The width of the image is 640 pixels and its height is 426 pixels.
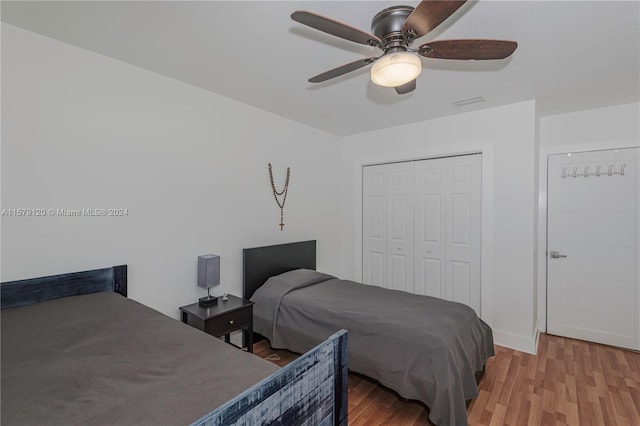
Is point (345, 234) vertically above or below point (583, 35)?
below

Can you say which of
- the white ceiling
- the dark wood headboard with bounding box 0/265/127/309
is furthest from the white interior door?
the dark wood headboard with bounding box 0/265/127/309

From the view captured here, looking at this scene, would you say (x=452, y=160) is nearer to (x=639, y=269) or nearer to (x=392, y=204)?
(x=392, y=204)

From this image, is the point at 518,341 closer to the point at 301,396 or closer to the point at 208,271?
the point at 301,396

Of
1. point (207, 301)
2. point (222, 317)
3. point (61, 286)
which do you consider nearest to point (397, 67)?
point (222, 317)

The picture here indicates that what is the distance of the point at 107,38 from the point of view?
6.26 ft

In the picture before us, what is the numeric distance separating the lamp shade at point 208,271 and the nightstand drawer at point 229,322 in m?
0.31

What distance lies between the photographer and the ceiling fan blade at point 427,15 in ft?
3.92

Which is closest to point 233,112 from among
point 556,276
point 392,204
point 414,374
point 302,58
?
point 302,58

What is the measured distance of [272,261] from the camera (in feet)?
10.5

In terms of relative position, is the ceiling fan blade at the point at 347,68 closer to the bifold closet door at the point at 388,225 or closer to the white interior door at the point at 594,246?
the bifold closet door at the point at 388,225

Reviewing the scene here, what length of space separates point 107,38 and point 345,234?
10.8 ft

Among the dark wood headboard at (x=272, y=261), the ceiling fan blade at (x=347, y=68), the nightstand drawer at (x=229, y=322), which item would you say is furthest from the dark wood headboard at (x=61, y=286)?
the ceiling fan blade at (x=347, y=68)

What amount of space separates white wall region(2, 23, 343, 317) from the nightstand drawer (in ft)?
1.39

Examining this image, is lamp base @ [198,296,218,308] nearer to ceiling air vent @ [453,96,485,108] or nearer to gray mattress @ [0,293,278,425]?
gray mattress @ [0,293,278,425]
